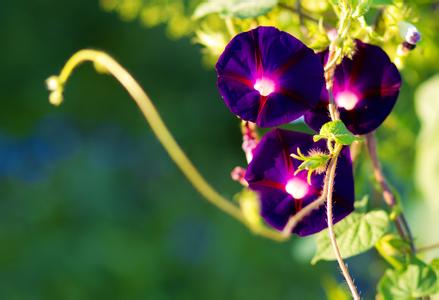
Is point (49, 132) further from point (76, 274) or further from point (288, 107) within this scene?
point (288, 107)

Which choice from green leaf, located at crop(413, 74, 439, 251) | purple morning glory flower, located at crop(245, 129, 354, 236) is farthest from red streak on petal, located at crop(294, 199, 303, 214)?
green leaf, located at crop(413, 74, 439, 251)

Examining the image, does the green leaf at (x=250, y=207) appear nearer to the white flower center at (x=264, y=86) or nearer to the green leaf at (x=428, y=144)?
the white flower center at (x=264, y=86)

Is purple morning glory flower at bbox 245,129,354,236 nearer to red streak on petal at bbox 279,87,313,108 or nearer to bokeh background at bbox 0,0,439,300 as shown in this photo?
red streak on petal at bbox 279,87,313,108

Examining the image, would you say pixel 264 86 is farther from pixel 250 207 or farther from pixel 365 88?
pixel 250 207

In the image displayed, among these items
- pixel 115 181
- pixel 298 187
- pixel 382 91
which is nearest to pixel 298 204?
pixel 298 187

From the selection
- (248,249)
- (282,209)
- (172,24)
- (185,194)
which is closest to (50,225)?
(185,194)

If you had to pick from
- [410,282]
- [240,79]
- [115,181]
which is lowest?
[410,282]

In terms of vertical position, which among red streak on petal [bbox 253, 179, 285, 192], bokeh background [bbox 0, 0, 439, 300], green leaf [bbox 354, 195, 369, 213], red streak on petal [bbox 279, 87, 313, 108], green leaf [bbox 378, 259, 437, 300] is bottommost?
green leaf [bbox 378, 259, 437, 300]
